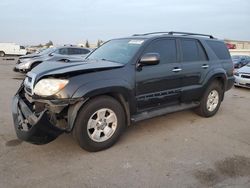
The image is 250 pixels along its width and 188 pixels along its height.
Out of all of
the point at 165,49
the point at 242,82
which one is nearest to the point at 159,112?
the point at 165,49

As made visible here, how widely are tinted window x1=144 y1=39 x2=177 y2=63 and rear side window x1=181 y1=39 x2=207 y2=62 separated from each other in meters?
0.29

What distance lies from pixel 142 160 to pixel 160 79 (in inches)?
60.7

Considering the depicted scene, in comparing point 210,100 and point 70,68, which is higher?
point 70,68

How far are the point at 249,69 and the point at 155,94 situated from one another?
765 centimetres

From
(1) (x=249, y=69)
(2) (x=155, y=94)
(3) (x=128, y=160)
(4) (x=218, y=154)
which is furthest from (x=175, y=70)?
(1) (x=249, y=69)

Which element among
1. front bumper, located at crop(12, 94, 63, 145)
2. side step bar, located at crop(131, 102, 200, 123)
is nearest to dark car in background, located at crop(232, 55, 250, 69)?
side step bar, located at crop(131, 102, 200, 123)

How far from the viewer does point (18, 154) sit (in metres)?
3.71

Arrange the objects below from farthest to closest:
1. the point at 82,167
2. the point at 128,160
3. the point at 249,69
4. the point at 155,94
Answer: the point at 249,69
the point at 155,94
the point at 128,160
the point at 82,167

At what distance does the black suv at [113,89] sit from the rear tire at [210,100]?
31mm

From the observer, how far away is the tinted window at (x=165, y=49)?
179 inches

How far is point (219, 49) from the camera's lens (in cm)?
606

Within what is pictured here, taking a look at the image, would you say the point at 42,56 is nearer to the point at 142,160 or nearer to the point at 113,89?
the point at 113,89

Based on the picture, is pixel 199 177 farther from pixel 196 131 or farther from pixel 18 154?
pixel 18 154

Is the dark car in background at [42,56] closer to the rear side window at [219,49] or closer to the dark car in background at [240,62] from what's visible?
the rear side window at [219,49]
